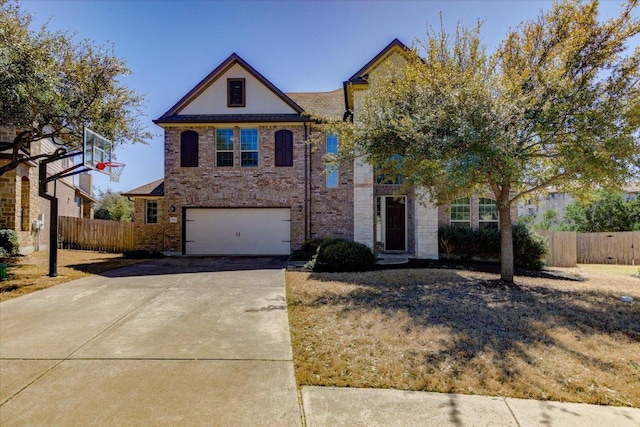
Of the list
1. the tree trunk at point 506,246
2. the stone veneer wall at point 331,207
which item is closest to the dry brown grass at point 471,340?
the tree trunk at point 506,246

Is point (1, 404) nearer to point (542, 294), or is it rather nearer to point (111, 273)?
point (111, 273)

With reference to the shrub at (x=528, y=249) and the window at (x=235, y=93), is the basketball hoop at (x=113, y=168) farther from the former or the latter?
the shrub at (x=528, y=249)

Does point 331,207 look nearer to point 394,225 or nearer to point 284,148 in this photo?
point 394,225

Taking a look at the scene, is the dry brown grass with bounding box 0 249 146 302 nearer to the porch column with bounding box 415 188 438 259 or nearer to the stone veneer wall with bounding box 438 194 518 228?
the porch column with bounding box 415 188 438 259

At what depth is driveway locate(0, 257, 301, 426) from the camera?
10.3 feet

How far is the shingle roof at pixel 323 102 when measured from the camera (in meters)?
16.3

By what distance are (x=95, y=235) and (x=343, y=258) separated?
14.5 meters

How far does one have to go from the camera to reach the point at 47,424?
9.76 feet

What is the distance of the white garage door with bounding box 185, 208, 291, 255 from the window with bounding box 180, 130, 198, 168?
6.86ft

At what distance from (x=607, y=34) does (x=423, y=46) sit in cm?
402

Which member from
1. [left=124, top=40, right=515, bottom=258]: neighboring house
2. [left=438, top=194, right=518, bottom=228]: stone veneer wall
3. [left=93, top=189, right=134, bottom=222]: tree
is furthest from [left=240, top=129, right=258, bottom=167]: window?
[left=93, top=189, right=134, bottom=222]: tree

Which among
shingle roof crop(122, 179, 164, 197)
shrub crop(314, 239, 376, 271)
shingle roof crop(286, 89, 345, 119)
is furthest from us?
shingle roof crop(122, 179, 164, 197)

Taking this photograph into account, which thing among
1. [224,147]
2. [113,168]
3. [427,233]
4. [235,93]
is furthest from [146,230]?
[427,233]

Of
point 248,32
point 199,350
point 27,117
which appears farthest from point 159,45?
point 199,350
